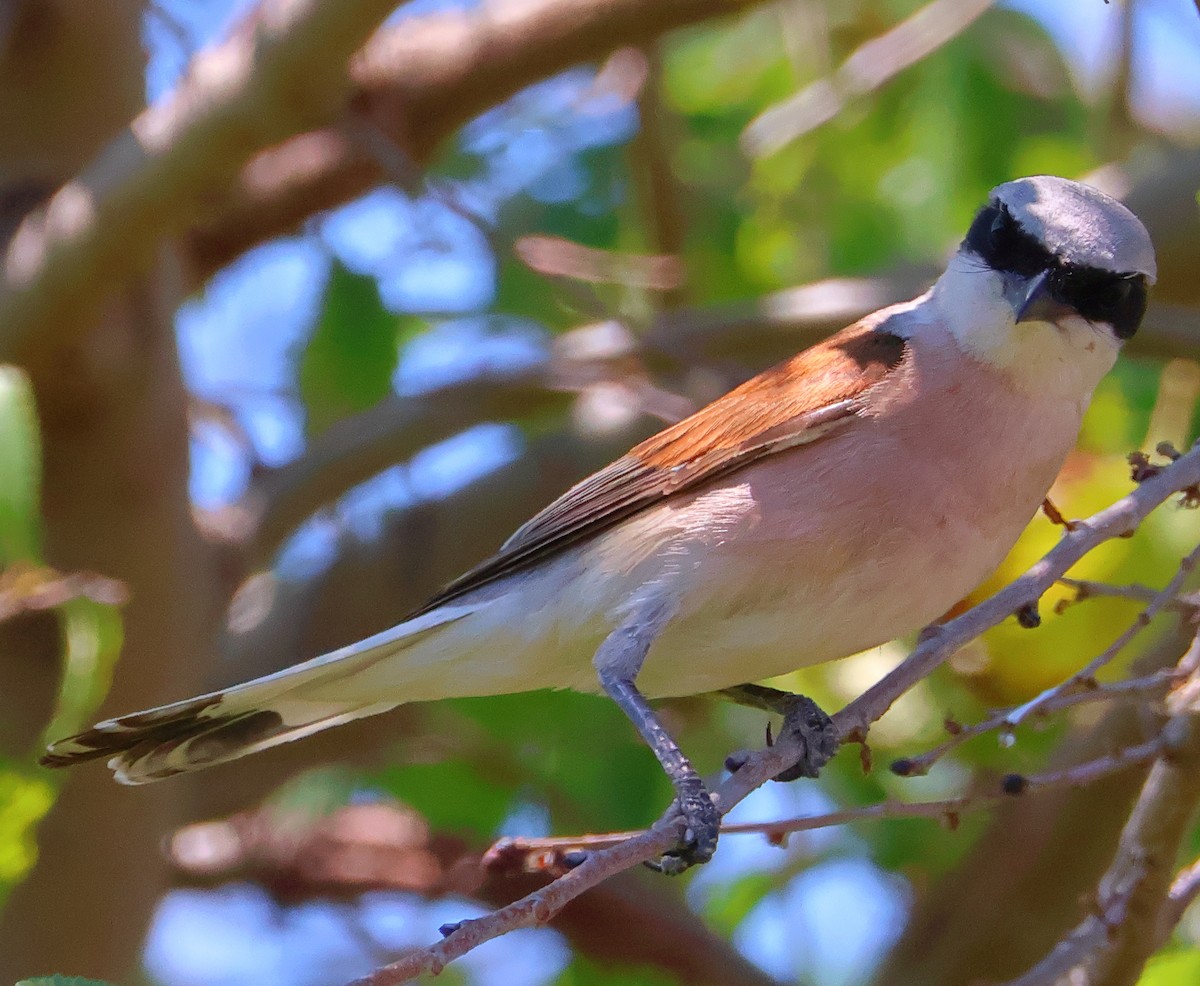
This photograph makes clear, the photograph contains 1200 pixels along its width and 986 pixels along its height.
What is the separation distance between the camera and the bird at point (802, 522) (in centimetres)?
262

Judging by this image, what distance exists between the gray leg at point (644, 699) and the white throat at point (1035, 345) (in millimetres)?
764

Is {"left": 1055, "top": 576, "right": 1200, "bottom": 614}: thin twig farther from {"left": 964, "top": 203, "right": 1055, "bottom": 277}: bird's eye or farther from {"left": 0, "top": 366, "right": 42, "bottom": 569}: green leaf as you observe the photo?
{"left": 0, "top": 366, "right": 42, "bottom": 569}: green leaf

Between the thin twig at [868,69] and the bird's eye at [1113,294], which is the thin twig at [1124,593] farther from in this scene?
the thin twig at [868,69]

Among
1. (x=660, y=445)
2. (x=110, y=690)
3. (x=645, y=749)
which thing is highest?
(x=660, y=445)

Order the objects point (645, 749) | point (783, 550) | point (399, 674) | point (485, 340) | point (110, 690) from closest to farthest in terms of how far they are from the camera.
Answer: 1. point (783, 550)
2. point (399, 674)
3. point (110, 690)
4. point (645, 749)
5. point (485, 340)

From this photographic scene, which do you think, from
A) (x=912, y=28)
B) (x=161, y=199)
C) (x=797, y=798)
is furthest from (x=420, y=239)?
(x=797, y=798)

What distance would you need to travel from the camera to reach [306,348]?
4.40 meters

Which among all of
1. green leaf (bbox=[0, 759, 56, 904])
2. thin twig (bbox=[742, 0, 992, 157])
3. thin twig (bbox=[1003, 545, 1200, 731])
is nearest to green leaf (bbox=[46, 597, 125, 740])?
green leaf (bbox=[0, 759, 56, 904])

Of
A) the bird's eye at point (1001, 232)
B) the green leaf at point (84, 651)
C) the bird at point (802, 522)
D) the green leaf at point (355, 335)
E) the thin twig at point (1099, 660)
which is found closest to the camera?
the thin twig at point (1099, 660)

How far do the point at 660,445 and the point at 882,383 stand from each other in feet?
1.54

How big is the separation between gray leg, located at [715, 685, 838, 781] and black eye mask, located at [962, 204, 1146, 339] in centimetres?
88

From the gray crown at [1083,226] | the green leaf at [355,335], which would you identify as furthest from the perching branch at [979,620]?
the green leaf at [355,335]

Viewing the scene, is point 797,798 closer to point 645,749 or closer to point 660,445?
point 645,749

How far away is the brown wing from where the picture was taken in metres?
2.77
